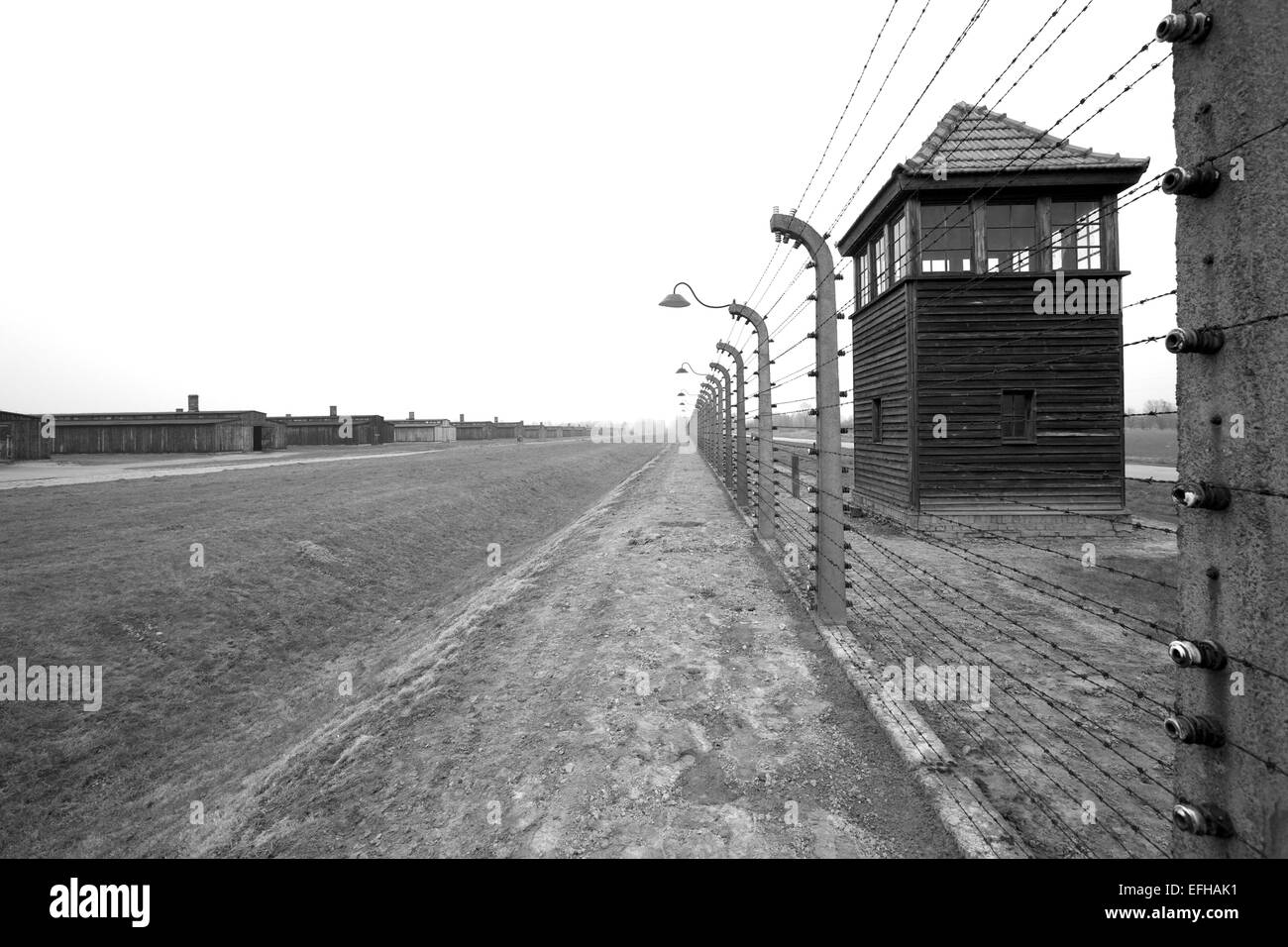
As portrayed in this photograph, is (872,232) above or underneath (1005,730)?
above

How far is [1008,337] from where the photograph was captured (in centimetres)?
1212

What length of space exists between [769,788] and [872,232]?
14051mm

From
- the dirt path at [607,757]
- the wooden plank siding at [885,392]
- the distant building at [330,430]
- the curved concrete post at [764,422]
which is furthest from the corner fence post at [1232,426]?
the distant building at [330,430]

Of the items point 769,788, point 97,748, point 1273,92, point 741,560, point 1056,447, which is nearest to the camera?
point 1273,92

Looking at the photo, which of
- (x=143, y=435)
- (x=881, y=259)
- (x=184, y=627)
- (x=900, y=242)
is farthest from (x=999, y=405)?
(x=143, y=435)

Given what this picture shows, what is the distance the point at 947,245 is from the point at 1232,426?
40.1ft

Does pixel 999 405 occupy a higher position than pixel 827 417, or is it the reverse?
pixel 999 405

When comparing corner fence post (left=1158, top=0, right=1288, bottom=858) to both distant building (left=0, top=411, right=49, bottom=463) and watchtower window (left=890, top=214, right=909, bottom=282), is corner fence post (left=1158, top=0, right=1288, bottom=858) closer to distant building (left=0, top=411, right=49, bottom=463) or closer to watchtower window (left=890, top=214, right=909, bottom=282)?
watchtower window (left=890, top=214, right=909, bottom=282)

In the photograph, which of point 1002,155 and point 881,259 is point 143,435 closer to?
point 881,259

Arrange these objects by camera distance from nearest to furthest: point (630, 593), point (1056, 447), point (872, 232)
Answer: point (630, 593)
point (1056, 447)
point (872, 232)
